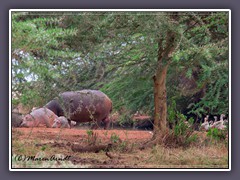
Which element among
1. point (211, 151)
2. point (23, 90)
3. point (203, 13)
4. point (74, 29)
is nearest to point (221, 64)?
point (203, 13)

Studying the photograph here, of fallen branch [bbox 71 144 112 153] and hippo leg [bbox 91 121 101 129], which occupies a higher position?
hippo leg [bbox 91 121 101 129]

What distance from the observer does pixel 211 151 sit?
246 inches

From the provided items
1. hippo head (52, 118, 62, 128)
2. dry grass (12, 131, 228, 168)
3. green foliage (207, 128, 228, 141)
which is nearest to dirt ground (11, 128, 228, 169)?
dry grass (12, 131, 228, 168)

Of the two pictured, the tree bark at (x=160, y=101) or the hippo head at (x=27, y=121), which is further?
the tree bark at (x=160, y=101)

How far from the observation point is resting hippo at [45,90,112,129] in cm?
634

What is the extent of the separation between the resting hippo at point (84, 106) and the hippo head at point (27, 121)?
0.76 feet

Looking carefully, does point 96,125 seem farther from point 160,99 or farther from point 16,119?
point 16,119

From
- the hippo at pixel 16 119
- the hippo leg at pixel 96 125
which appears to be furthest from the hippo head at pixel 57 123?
the hippo at pixel 16 119

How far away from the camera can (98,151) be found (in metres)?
6.30

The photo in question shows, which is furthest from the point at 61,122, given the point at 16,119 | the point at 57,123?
the point at 16,119

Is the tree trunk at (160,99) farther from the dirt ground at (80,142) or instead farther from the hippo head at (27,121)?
the hippo head at (27,121)

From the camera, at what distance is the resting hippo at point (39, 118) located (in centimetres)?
629

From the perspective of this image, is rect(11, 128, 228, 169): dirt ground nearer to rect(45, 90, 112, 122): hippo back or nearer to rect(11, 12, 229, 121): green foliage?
rect(45, 90, 112, 122): hippo back

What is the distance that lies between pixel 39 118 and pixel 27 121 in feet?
1.05
